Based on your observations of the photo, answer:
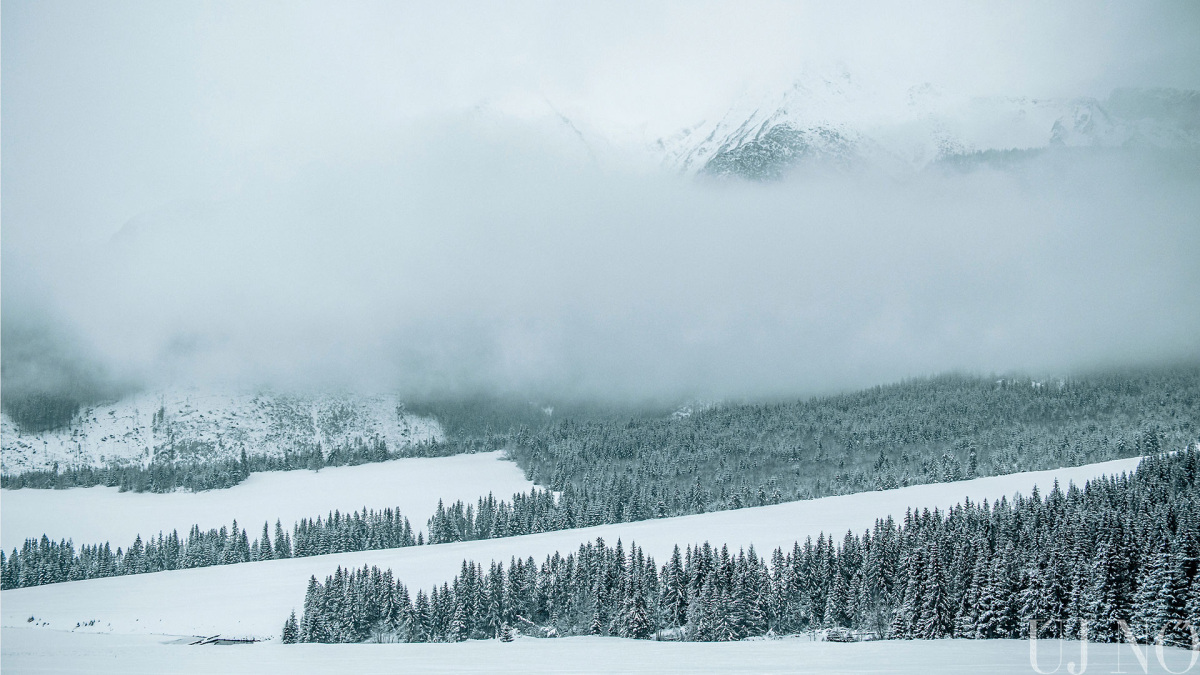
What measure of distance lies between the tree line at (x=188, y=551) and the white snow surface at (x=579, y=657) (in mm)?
83245

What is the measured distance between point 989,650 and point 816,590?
4375 cm

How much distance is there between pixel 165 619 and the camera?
12175 centimetres

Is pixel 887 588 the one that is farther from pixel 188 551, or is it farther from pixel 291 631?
pixel 188 551

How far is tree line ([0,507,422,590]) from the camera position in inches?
6880

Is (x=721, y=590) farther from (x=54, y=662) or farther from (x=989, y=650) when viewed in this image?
(x=54, y=662)

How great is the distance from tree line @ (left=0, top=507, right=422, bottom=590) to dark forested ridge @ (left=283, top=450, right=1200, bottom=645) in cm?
6211

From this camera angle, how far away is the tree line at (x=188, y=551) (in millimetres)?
174750

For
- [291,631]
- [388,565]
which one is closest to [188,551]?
[388,565]

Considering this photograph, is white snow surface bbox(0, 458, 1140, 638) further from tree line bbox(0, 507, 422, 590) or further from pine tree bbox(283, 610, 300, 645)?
tree line bbox(0, 507, 422, 590)

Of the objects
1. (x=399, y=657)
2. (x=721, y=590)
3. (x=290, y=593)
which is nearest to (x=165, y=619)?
(x=290, y=593)

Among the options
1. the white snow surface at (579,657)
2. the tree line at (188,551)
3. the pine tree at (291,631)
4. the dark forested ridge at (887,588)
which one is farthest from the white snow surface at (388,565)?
the white snow surface at (579,657)

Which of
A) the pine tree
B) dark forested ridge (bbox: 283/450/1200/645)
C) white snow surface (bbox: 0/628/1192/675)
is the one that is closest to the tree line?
dark forested ridge (bbox: 283/450/1200/645)

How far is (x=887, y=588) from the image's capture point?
10206 centimetres

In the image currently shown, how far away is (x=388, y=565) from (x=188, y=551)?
202 feet
